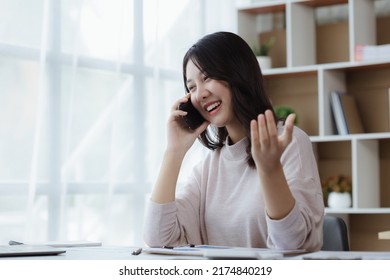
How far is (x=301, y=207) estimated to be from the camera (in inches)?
68.4

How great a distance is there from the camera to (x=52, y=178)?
318 cm

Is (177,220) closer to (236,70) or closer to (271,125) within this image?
(236,70)

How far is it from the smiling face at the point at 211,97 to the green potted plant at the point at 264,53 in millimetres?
2197

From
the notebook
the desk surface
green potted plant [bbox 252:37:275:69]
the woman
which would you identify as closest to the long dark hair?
the woman

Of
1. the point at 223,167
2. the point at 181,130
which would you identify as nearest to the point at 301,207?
the point at 223,167

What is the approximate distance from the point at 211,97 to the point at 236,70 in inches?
4.2

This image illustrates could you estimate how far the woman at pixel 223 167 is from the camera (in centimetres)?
192

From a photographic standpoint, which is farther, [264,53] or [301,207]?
[264,53]

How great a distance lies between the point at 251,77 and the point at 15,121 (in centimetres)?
137

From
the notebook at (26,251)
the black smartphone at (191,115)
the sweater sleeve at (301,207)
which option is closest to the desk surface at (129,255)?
the notebook at (26,251)

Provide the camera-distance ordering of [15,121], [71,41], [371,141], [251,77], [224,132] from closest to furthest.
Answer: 1. [251,77]
2. [224,132]
3. [15,121]
4. [71,41]
5. [371,141]
